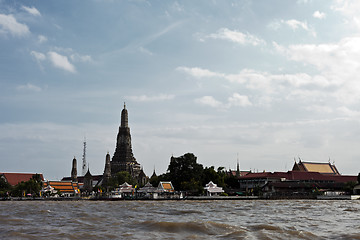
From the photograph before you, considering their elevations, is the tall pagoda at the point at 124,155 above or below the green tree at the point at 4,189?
above

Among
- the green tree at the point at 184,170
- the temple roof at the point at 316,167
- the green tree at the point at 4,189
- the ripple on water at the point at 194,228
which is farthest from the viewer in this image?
the temple roof at the point at 316,167

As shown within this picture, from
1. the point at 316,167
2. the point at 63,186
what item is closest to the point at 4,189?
the point at 63,186

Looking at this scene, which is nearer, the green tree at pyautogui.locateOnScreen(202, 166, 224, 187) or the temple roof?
the green tree at pyautogui.locateOnScreen(202, 166, 224, 187)

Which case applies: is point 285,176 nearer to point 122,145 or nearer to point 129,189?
point 129,189

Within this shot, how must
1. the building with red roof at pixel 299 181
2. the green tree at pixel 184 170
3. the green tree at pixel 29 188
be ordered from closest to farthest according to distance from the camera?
1. the green tree at pixel 184 170
2. the building with red roof at pixel 299 181
3. the green tree at pixel 29 188

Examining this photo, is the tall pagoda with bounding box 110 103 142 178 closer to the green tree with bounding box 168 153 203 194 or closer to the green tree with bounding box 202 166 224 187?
the green tree with bounding box 168 153 203 194

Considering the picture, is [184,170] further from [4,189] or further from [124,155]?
[124,155]

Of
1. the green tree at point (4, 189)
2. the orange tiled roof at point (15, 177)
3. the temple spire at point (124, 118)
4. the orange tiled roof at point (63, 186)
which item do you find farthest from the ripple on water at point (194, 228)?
the temple spire at point (124, 118)

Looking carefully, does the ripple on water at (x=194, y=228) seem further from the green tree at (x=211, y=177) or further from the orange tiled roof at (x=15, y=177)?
the orange tiled roof at (x=15, y=177)

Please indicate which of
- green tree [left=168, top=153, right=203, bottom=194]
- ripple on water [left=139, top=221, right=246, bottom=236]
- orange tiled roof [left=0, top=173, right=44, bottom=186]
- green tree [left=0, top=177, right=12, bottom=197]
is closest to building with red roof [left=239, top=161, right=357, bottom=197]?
green tree [left=168, top=153, right=203, bottom=194]

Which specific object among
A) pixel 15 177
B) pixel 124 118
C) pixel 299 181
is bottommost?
pixel 299 181

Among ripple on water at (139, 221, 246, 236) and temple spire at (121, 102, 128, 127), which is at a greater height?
temple spire at (121, 102, 128, 127)

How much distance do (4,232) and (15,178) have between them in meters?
107

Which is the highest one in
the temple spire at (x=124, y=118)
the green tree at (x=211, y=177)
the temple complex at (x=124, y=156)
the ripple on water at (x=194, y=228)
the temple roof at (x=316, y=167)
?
the temple spire at (x=124, y=118)
